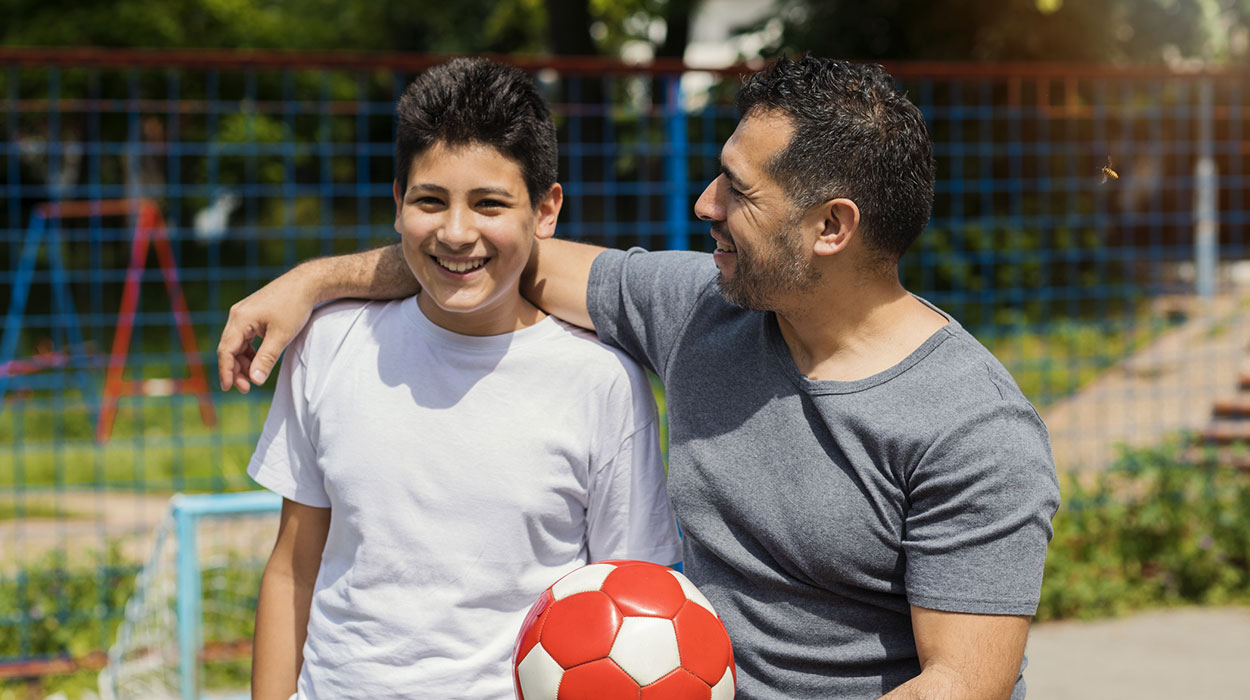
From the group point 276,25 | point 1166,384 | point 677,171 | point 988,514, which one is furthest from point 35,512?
point 276,25

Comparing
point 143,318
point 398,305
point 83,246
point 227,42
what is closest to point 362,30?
point 227,42

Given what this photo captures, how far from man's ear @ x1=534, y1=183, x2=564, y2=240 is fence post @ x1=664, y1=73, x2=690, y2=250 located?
270 centimetres

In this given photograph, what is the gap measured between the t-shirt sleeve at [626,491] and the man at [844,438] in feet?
0.24

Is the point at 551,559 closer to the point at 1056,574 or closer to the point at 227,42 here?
the point at 1056,574

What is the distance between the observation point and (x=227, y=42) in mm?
19891

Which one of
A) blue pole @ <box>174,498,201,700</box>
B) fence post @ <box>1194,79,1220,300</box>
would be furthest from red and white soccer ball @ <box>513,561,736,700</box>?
fence post @ <box>1194,79,1220,300</box>

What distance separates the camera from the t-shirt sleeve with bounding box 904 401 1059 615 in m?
1.75

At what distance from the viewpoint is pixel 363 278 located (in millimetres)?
2283

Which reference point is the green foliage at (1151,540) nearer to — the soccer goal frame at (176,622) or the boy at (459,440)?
the soccer goal frame at (176,622)

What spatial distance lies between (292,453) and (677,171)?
301 centimetres

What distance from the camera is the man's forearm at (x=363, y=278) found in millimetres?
2273

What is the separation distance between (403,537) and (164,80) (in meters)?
16.0

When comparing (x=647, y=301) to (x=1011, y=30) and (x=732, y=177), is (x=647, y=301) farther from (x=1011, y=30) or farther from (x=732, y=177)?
(x=1011, y=30)

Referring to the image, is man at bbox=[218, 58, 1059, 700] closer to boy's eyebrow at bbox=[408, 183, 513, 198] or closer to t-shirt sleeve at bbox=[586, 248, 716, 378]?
t-shirt sleeve at bbox=[586, 248, 716, 378]
